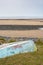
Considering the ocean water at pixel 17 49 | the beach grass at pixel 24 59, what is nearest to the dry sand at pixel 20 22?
the ocean water at pixel 17 49

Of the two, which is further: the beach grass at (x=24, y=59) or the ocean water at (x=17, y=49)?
the ocean water at (x=17, y=49)

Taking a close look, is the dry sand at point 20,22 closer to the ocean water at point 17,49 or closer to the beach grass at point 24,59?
the ocean water at point 17,49

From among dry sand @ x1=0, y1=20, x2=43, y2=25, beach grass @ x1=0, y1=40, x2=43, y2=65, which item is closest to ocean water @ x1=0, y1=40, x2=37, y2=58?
beach grass @ x1=0, y1=40, x2=43, y2=65

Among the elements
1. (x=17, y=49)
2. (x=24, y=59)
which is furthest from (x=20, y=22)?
(x=24, y=59)

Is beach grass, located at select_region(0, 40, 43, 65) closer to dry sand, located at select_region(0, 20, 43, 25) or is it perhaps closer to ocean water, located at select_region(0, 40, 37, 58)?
ocean water, located at select_region(0, 40, 37, 58)

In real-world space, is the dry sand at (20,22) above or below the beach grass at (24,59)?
below

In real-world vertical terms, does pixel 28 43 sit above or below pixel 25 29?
above

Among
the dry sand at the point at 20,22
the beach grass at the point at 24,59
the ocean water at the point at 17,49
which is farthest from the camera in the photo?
the dry sand at the point at 20,22

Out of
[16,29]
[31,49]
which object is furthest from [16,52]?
[16,29]

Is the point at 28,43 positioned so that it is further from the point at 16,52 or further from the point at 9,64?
the point at 9,64
